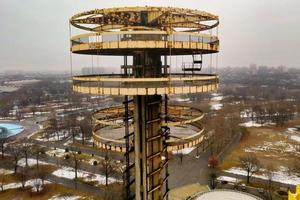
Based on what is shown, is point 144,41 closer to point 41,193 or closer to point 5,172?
point 41,193

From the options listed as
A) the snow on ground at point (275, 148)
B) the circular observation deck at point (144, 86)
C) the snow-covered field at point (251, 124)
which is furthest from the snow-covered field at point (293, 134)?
the circular observation deck at point (144, 86)

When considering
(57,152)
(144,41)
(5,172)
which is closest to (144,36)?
(144,41)

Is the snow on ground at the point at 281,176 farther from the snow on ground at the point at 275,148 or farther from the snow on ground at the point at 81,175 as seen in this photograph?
the snow on ground at the point at 81,175

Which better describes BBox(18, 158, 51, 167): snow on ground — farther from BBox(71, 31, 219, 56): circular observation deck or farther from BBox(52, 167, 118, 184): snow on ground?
BBox(71, 31, 219, 56): circular observation deck

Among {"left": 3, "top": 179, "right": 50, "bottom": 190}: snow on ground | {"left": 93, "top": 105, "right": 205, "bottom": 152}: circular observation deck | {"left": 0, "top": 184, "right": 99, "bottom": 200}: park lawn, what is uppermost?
{"left": 93, "top": 105, "right": 205, "bottom": 152}: circular observation deck

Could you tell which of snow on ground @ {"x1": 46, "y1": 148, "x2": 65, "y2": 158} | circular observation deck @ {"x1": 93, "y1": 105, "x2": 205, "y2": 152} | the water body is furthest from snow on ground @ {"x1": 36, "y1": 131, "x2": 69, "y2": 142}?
circular observation deck @ {"x1": 93, "y1": 105, "x2": 205, "y2": 152}

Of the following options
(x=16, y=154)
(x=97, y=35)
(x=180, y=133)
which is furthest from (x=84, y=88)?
(x=16, y=154)

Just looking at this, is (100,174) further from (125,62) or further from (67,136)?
(125,62)

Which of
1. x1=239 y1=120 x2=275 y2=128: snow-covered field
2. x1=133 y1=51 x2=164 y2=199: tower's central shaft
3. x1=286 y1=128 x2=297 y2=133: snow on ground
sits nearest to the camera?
x1=133 y1=51 x2=164 y2=199: tower's central shaft
